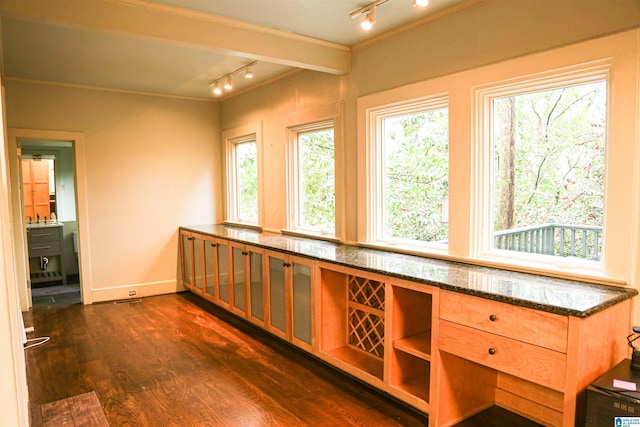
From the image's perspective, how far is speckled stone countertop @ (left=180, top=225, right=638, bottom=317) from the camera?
194 cm

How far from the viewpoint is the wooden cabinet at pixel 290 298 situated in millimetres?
3312

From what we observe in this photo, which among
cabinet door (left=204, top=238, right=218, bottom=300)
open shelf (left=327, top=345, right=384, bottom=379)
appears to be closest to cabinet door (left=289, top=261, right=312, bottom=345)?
open shelf (left=327, top=345, right=384, bottom=379)

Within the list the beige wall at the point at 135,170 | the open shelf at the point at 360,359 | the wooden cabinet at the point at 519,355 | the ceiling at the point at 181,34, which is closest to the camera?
the wooden cabinet at the point at 519,355

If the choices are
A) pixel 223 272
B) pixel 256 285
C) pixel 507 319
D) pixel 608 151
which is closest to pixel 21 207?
pixel 223 272

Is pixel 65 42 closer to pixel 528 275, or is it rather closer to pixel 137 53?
pixel 137 53

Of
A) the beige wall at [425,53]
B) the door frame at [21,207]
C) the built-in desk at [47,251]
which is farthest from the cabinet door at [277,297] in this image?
the built-in desk at [47,251]

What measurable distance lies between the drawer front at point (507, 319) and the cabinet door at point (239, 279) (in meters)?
2.30

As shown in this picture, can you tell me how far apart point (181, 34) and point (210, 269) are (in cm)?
265

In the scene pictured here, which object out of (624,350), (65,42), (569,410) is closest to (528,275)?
(624,350)

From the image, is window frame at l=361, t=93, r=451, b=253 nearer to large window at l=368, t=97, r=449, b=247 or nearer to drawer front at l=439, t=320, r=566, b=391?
large window at l=368, t=97, r=449, b=247

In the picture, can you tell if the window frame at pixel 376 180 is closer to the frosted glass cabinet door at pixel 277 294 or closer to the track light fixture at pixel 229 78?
the frosted glass cabinet door at pixel 277 294

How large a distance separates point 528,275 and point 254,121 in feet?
11.5

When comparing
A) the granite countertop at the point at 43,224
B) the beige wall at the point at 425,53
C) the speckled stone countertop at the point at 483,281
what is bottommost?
the speckled stone countertop at the point at 483,281

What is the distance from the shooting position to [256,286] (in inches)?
156
